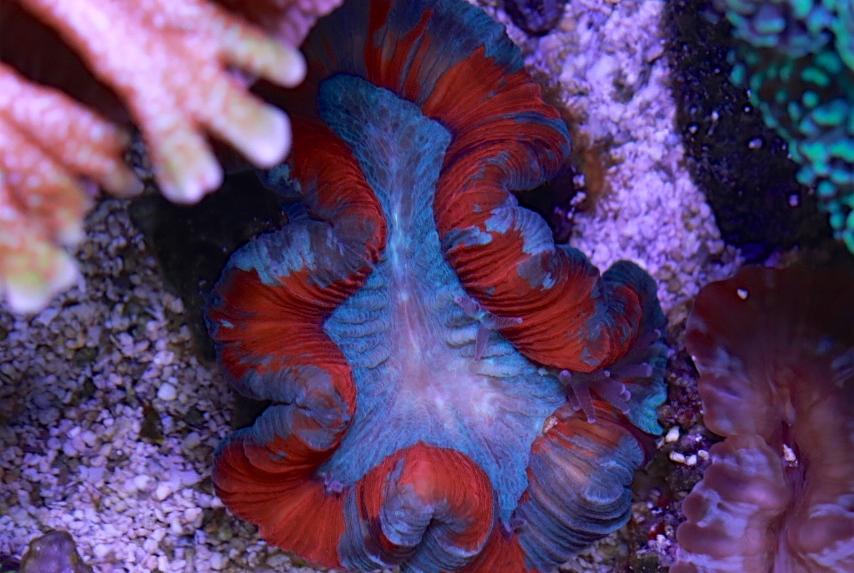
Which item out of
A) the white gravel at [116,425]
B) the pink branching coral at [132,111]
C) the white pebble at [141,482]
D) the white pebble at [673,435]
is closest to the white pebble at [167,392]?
the white gravel at [116,425]

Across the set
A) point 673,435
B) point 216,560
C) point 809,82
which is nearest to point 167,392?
point 216,560

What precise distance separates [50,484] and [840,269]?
7.81 ft

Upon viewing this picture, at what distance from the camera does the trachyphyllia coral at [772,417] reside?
214cm

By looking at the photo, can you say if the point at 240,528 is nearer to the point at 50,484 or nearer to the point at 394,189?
the point at 50,484

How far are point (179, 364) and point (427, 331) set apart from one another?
2.52 ft

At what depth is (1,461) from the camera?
242cm

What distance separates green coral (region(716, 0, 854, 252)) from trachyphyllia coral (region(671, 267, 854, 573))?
0.33 metres

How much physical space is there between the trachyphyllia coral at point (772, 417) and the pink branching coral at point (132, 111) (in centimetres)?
144

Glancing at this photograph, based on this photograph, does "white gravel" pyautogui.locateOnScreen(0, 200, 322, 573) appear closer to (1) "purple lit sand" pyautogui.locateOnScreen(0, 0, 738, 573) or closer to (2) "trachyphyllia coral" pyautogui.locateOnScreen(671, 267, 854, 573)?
(1) "purple lit sand" pyautogui.locateOnScreen(0, 0, 738, 573)

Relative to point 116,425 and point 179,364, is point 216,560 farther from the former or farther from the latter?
point 179,364

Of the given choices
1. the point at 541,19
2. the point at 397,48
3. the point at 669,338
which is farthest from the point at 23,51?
the point at 669,338

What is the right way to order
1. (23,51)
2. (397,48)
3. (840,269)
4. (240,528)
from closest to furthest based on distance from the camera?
(23,51) < (397,48) < (840,269) < (240,528)

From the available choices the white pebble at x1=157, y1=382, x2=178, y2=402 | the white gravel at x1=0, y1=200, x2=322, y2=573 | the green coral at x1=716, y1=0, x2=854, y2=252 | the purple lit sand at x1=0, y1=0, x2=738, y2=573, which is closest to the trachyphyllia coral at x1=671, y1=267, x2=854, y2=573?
the purple lit sand at x1=0, y1=0, x2=738, y2=573

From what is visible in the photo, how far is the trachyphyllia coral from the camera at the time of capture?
2143 mm
